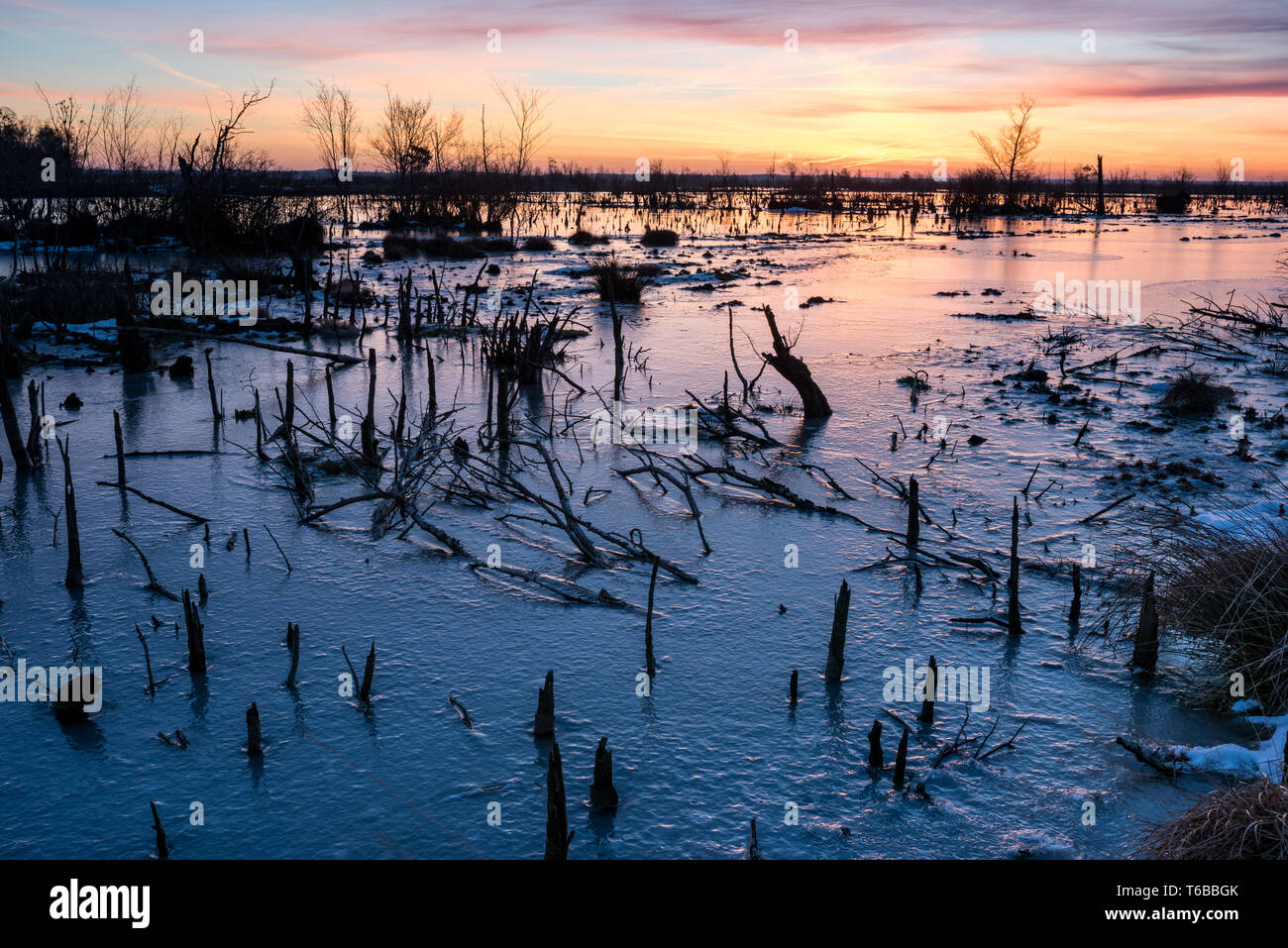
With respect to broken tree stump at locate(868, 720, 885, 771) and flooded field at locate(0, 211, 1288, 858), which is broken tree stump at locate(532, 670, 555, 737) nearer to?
flooded field at locate(0, 211, 1288, 858)

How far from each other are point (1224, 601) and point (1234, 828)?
2.06 meters

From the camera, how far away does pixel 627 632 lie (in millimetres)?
5250

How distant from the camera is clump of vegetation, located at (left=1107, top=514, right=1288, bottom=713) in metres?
4.33

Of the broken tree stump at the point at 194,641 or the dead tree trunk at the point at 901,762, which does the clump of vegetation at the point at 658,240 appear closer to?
the broken tree stump at the point at 194,641

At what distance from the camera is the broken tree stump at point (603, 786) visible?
11.9 ft

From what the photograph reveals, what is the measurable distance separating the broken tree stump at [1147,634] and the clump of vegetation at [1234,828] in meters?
1.64

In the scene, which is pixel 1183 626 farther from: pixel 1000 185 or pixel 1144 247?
pixel 1000 185

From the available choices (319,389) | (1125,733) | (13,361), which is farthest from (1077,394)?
(13,361)

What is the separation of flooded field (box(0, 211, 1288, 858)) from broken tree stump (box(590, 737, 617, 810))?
0.04m
